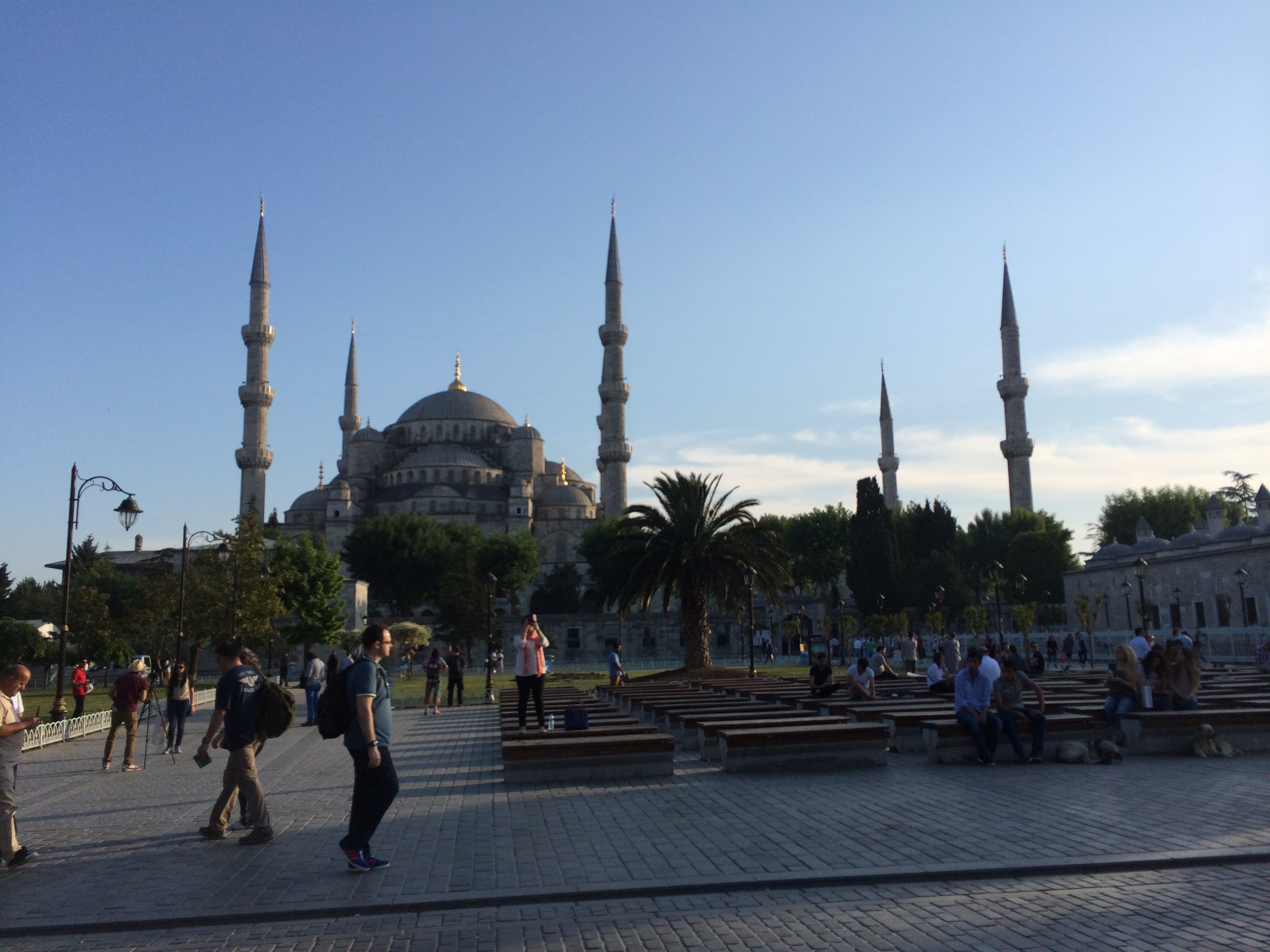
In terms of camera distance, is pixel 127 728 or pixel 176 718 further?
pixel 176 718

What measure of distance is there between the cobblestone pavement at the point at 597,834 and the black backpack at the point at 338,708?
800 millimetres

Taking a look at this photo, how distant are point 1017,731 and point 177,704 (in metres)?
9.60

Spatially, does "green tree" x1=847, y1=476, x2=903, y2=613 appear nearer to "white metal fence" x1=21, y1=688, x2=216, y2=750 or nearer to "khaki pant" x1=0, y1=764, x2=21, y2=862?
"white metal fence" x1=21, y1=688, x2=216, y2=750

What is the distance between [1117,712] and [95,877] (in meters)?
8.95

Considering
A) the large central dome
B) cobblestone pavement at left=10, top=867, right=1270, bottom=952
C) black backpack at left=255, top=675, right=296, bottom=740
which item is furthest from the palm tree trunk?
the large central dome

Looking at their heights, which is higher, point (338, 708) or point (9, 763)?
point (338, 708)

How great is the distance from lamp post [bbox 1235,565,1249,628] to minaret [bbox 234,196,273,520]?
44.1 m

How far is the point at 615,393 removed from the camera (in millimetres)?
57812

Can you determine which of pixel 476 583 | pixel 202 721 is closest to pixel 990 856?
pixel 202 721

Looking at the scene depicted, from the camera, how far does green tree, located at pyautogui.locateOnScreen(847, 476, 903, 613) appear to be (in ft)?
167

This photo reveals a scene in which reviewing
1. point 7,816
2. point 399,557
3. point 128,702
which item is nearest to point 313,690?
point 128,702

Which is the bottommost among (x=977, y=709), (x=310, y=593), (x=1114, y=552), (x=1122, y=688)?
(x=977, y=709)

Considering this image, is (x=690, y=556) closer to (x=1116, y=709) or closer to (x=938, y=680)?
(x=938, y=680)

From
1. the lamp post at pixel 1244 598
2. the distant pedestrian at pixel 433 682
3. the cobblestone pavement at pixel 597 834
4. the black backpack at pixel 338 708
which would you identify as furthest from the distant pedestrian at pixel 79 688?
the lamp post at pixel 1244 598
